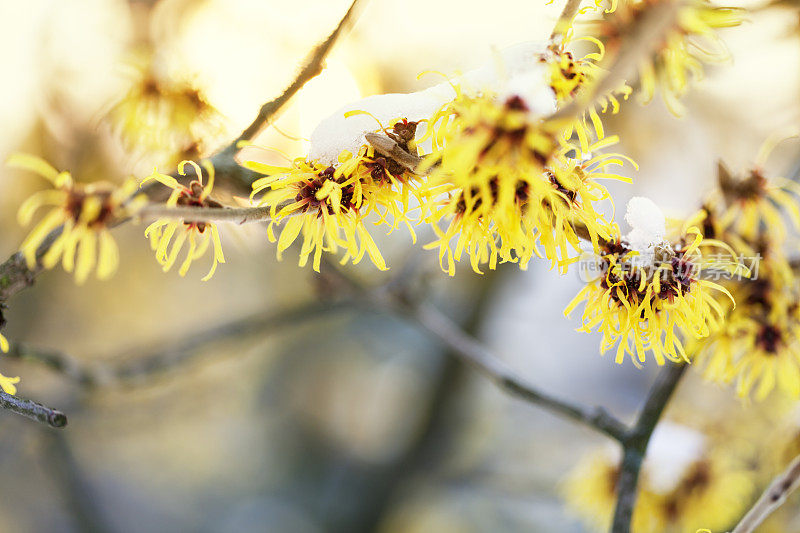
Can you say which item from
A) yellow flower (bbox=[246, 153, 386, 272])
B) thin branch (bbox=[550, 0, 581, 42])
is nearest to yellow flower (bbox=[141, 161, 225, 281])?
yellow flower (bbox=[246, 153, 386, 272])

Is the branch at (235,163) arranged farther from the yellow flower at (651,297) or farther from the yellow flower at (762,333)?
the yellow flower at (762,333)

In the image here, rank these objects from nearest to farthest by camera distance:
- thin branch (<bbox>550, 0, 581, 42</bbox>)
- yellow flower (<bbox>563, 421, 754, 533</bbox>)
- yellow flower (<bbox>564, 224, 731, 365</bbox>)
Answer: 1. thin branch (<bbox>550, 0, 581, 42</bbox>)
2. yellow flower (<bbox>564, 224, 731, 365</bbox>)
3. yellow flower (<bbox>563, 421, 754, 533</bbox>)

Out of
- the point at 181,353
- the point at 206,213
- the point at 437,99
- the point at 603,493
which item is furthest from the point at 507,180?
the point at 181,353

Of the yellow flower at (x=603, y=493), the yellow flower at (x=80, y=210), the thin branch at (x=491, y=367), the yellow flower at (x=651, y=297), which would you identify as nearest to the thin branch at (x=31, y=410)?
the yellow flower at (x=80, y=210)

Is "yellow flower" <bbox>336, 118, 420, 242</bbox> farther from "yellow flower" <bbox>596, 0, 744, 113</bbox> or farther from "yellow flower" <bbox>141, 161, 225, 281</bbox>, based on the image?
"yellow flower" <bbox>596, 0, 744, 113</bbox>

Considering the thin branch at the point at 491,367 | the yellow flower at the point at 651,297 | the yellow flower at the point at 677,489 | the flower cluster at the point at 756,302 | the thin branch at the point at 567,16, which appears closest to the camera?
the thin branch at the point at 567,16

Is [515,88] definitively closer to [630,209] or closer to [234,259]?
[630,209]
